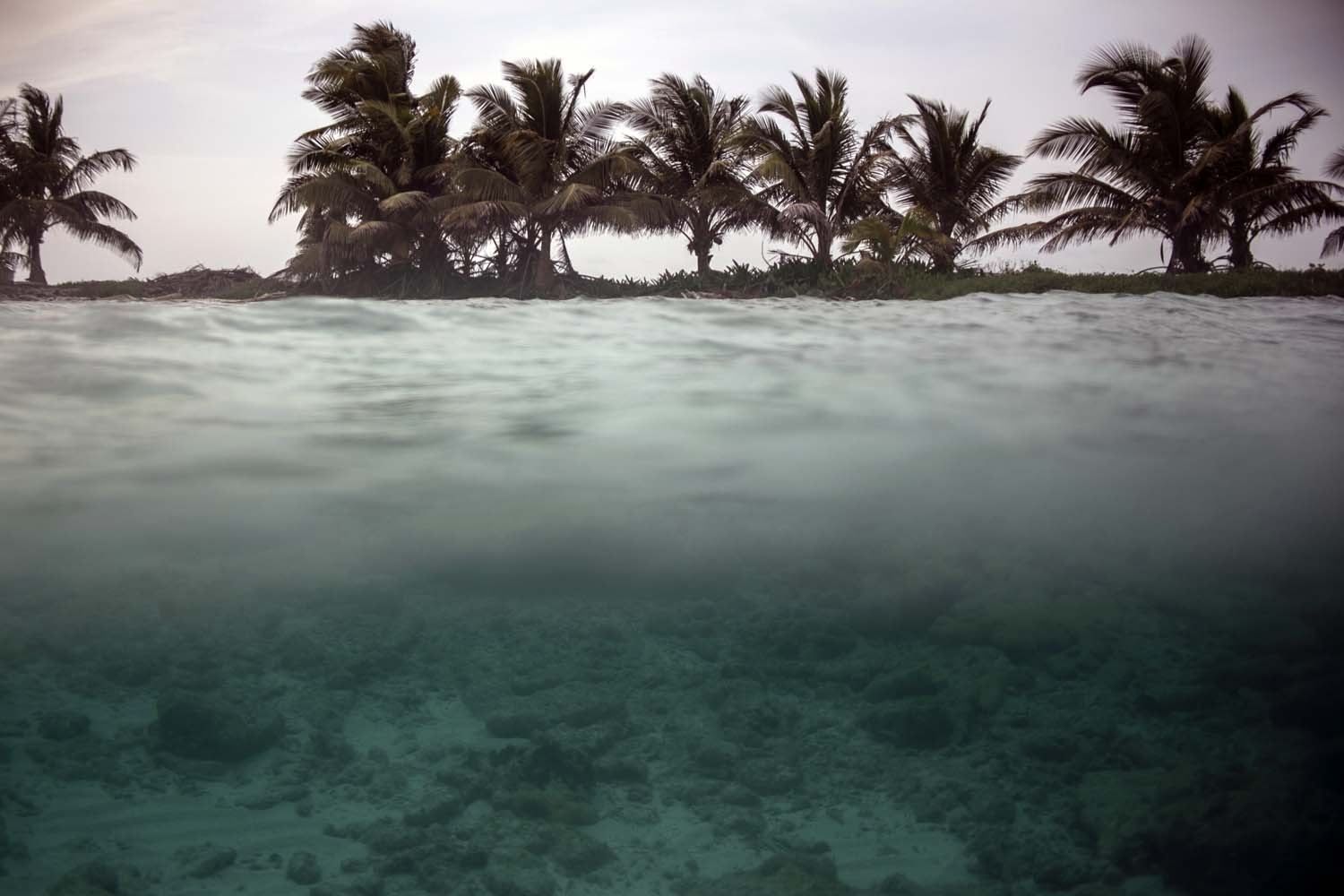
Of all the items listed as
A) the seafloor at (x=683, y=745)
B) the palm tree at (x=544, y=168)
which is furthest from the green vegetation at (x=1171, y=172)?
the seafloor at (x=683, y=745)

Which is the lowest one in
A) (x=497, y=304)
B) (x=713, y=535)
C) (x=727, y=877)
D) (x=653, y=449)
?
(x=727, y=877)

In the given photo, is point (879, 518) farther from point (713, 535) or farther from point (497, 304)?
point (497, 304)

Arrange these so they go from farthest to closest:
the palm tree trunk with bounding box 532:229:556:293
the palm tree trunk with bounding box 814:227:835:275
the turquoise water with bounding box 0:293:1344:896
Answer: the palm tree trunk with bounding box 532:229:556:293 < the palm tree trunk with bounding box 814:227:835:275 < the turquoise water with bounding box 0:293:1344:896

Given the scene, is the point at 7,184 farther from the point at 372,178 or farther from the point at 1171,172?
the point at 1171,172

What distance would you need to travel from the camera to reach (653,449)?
22.9 ft

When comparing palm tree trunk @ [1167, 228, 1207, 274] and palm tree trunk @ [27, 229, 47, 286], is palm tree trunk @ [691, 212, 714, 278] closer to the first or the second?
palm tree trunk @ [1167, 228, 1207, 274]

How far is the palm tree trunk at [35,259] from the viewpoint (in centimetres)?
3086

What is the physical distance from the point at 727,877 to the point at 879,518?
3.73 meters

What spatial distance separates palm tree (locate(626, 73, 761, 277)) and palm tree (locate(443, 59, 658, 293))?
0.86 m

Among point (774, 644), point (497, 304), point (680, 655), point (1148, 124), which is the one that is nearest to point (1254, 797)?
point (774, 644)

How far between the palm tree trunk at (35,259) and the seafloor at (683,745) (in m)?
30.8

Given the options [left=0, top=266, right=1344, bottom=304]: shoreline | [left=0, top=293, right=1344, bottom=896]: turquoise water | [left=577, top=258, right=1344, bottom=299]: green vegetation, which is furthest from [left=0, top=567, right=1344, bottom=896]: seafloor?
[left=577, top=258, right=1344, bottom=299]: green vegetation

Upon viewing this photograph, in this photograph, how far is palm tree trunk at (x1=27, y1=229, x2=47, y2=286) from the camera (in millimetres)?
30859

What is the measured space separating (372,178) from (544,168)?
18.4 ft
